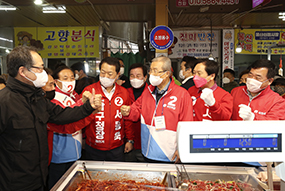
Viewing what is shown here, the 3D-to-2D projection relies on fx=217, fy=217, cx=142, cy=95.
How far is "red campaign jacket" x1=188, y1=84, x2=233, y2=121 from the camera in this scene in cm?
236

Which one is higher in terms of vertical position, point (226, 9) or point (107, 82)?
point (226, 9)

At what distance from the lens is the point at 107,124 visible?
2.76 meters

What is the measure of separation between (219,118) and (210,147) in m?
1.61

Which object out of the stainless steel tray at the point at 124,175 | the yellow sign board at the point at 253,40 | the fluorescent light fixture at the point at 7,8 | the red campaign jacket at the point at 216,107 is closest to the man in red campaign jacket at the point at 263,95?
the red campaign jacket at the point at 216,107

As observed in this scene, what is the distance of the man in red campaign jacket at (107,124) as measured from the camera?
2.76 metres

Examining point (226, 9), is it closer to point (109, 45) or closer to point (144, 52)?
point (144, 52)

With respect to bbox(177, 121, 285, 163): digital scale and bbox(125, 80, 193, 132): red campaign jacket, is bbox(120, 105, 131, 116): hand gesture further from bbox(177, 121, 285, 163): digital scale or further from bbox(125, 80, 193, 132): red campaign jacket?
bbox(177, 121, 285, 163): digital scale

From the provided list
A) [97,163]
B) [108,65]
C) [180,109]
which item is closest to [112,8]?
[108,65]

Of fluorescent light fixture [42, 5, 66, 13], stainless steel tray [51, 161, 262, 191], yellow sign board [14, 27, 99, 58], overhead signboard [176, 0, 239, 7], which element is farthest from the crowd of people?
yellow sign board [14, 27, 99, 58]

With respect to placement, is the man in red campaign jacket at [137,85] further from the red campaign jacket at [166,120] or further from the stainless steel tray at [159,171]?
the stainless steel tray at [159,171]

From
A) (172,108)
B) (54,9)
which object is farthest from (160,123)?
(54,9)

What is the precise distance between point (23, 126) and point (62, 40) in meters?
6.52

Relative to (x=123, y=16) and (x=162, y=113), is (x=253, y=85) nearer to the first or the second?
(x=162, y=113)

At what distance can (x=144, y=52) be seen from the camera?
6785 millimetres
